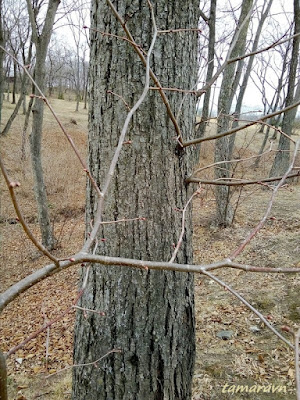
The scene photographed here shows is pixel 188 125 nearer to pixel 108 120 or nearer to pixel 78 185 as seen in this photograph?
pixel 108 120

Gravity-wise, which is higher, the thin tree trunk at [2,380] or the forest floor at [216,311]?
the thin tree trunk at [2,380]

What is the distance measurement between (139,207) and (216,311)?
2.79 metres

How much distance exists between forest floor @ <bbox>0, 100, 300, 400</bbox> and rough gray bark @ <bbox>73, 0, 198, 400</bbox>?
1.15ft

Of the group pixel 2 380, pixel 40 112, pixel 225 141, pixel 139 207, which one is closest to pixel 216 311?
pixel 139 207

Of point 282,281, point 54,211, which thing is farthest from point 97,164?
point 54,211

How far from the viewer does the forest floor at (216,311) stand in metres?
2.94

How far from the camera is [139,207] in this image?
5.25ft

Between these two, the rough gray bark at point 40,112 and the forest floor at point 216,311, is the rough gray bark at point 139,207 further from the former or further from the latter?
the rough gray bark at point 40,112

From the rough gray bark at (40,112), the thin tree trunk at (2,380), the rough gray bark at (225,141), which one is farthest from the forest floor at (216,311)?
the rough gray bark at (40,112)

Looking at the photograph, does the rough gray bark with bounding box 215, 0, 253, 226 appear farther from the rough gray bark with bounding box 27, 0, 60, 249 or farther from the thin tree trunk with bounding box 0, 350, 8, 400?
the thin tree trunk with bounding box 0, 350, 8, 400

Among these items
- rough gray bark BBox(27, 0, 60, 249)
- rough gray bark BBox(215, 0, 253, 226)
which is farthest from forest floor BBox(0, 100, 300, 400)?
rough gray bark BBox(27, 0, 60, 249)

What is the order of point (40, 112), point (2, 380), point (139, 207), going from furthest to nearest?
1. point (40, 112)
2. point (139, 207)
3. point (2, 380)

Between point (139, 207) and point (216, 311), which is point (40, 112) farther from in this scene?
point (139, 207)

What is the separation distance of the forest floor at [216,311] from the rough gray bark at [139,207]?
35cm
